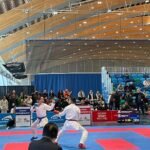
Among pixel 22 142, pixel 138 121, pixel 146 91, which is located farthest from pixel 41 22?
pixel 22 142

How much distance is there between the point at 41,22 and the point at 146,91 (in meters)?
12.9

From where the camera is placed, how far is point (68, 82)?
1527 inches

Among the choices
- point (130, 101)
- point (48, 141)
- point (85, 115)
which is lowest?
point (85, 115)

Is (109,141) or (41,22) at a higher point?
(41,22)

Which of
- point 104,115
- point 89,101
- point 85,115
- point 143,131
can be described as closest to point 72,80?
point 89,101

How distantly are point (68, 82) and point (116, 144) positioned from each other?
Result: 82.9 ft

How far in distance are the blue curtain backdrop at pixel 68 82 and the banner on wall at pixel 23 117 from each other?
16.4 meters

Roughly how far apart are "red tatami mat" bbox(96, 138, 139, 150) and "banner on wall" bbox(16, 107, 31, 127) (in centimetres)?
654

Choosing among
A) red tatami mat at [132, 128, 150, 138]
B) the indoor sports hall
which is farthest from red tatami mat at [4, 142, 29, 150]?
red tatami mat at [132, 128, 150, 138]

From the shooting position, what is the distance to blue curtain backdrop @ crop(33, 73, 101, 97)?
36.9 m

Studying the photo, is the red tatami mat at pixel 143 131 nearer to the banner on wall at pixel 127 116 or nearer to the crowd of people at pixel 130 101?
the banner on wall at pixel 127 116

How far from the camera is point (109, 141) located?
14477mm

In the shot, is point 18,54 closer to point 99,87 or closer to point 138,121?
point 99,87

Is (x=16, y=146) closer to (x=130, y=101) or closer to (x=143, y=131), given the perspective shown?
(x=143, y=131)
